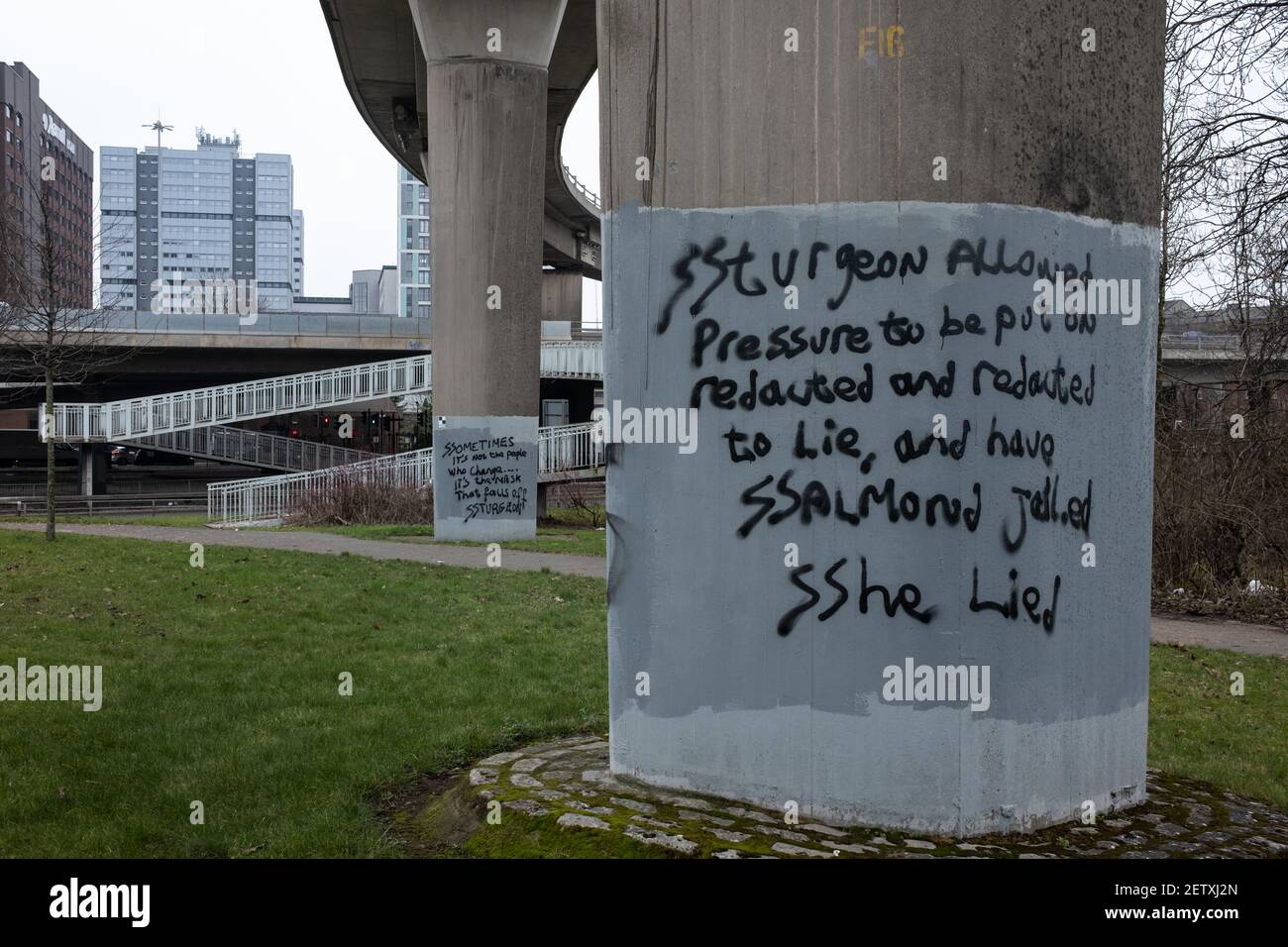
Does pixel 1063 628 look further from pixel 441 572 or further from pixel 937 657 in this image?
pixel 441 572

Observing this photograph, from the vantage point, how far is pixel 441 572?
16.2 meters

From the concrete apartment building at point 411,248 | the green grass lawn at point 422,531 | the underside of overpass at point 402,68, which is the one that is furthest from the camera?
the concrete apartment building at point 411,248

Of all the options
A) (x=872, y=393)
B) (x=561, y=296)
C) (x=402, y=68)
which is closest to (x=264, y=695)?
(x=872, y=393)

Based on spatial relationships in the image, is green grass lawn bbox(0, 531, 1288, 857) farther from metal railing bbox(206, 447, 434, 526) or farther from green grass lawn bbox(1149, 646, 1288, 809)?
metal railing bbox(206, 447, 434, 526)

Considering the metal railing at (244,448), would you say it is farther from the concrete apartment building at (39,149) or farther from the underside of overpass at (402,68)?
the concrete apartment building at (39,149)

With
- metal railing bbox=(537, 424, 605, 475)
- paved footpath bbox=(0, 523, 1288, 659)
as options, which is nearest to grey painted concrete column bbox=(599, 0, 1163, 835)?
paved footpath bbox=(0, 523, 1288, 659)

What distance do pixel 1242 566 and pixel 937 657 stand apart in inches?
473

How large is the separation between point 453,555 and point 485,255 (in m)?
6.21

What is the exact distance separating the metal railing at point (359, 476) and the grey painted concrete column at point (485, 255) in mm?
4631

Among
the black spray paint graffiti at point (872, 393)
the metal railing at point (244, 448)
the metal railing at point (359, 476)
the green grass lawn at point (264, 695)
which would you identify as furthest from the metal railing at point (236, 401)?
the black spray paint graffiti at point (872, 393)

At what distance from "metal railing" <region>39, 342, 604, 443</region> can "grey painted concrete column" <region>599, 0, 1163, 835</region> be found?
1408 inches

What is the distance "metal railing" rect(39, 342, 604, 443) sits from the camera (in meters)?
38.4

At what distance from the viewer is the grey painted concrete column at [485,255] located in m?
22.6

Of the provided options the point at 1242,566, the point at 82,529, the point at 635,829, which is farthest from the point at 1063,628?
the point at 82,529
